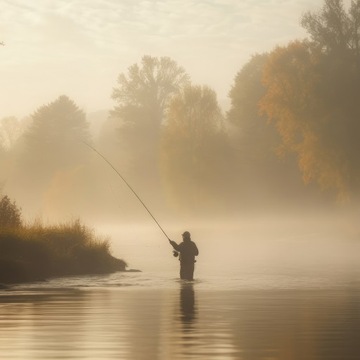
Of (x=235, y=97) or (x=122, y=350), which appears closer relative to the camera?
(x=122, y=350)

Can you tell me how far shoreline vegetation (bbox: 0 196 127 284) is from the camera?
101ft

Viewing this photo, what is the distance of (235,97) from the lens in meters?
88.1

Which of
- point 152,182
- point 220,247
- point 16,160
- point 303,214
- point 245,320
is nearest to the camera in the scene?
point 245,320

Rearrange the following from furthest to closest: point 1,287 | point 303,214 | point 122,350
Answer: point 303,214 → point 1,287 → point 122,350

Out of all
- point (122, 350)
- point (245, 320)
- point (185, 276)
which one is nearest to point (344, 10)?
point (185, 276)

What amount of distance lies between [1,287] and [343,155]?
3526cm

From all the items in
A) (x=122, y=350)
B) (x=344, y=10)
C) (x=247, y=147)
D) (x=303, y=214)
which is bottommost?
(x=122, y=350)

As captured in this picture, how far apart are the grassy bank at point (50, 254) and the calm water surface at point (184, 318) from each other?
4.75 ft

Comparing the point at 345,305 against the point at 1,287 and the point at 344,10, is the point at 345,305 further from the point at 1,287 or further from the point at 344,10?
the point at 344,10

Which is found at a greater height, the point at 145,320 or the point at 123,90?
the point at 123,90

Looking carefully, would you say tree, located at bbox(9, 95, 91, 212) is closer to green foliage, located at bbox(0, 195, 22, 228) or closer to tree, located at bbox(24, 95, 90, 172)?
tree, located at bbox(24, 95, 90, 172)

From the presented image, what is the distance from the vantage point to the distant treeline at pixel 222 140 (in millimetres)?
60438

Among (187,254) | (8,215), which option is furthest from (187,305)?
(8,215)

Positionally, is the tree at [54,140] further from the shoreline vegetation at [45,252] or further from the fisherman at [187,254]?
the fisherman at [187,254]
